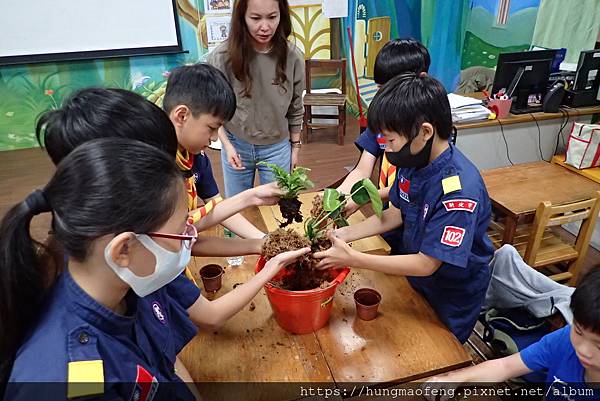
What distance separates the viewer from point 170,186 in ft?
2.68

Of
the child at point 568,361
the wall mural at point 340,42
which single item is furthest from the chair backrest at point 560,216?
the wall mural at point 340,42

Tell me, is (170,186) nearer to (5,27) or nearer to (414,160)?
(414,160)

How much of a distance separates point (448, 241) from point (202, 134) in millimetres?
872

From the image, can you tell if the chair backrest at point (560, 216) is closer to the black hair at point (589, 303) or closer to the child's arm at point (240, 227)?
the black hair at point (589, 303)

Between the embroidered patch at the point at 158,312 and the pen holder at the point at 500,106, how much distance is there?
9.71 ft

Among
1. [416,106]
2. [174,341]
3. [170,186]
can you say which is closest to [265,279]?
[174,341]

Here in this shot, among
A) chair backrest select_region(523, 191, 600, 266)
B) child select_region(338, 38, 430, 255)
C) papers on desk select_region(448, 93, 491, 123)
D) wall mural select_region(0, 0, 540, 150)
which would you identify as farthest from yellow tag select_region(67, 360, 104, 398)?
wall mural select_region(0, 0, 540, 150)

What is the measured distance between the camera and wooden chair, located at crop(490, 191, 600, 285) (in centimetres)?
209

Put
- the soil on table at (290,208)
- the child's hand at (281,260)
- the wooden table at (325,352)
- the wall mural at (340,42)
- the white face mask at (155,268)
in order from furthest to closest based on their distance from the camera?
the wall mural at (340,42)
the soil on table at (290,208)
the child's hand at (281,260)
the wooden table at (325,352)
the white face mask at (155,268)

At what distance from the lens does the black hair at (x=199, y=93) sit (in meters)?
1.38

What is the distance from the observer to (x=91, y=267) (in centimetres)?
81

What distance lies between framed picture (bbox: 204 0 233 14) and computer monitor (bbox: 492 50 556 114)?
9.87ft

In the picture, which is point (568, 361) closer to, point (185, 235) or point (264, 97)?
point (185, 235)

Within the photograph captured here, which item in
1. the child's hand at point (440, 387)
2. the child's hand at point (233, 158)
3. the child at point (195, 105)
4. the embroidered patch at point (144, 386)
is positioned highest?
the child at point (195, 105)
